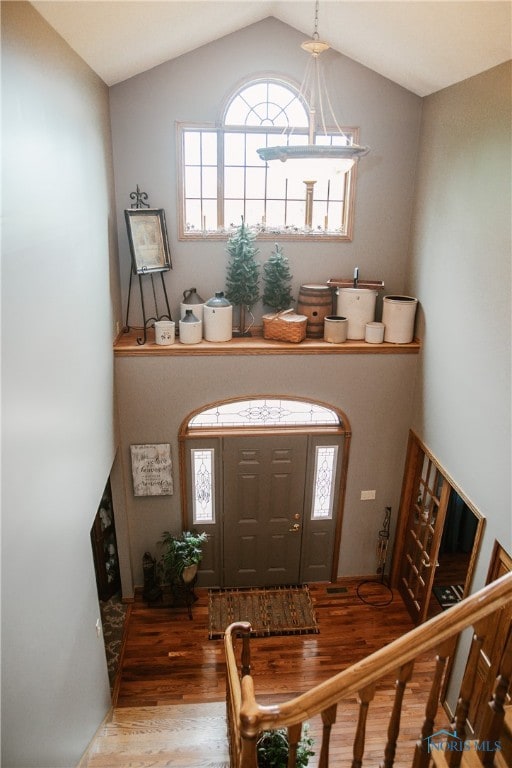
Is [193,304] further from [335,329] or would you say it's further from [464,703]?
[464,703]

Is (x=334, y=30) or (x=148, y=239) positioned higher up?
(x=334, y=30)

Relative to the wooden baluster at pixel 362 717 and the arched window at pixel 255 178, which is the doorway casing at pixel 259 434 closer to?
the arched window at pixel 255 178

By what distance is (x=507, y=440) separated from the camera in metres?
4.08

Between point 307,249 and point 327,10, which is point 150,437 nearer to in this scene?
point 307,249

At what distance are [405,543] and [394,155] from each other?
14.4ft

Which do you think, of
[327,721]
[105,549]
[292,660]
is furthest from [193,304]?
[327,721]

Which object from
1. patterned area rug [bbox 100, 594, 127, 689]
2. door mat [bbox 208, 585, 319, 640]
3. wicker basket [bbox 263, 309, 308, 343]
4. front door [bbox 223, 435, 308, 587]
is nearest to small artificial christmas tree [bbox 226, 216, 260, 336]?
wicker basket [bbox 263, 309, 308, 343]

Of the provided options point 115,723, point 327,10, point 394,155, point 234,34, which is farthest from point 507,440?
point 234,34

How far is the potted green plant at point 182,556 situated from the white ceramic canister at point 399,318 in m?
3.06

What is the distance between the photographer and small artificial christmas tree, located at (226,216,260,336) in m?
5.77

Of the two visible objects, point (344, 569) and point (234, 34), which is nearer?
point (234, 34)

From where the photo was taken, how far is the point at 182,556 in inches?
236

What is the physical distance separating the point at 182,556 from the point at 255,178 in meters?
4.18

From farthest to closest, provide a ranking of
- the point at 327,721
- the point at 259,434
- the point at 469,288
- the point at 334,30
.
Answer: the point at 259,434
the point at 334,30
the point at 469,288
the point at 327,721
